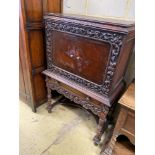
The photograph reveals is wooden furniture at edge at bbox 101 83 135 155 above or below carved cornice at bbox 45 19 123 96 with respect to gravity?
below

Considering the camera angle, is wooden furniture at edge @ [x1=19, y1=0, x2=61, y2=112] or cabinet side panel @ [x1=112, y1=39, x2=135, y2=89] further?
wooden furniture at edge @ [x1=19, y1=0, x2=61, y2=112]

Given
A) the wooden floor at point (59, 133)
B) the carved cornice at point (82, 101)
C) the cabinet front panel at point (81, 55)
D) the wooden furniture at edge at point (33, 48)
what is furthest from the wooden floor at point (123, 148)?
the wooden furniture at edge at point (33, 48)

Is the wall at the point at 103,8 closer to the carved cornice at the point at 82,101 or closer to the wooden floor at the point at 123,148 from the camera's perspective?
the carved cornice at the point at 82,101

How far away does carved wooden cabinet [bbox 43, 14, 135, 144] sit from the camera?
0.99 m

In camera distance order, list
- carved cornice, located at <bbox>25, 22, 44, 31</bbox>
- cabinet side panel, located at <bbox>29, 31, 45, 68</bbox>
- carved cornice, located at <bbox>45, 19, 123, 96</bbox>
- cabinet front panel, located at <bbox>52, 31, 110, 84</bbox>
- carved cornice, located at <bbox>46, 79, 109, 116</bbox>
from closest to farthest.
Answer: carved cornice, located at <bbox>45, 19, 123, 96</bbox>
cabinet front panel, located at <bbox>52, 31, 110, 84</bbox>
carved cornice, located at <bbox>46, 79, 109, 116</bbox>
carved cornice, located at <bbox>25, 22, 44, 31</bbox>
cabinet side panel, located at <bbox>29, 31, 45, 68</bbox>

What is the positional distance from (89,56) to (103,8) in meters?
0.57

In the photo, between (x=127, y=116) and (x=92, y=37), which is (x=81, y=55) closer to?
(x=92, y=37)

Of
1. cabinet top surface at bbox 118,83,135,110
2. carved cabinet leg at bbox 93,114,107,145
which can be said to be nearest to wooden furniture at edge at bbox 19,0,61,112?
carved cabinet leg at bbox 93,114,107,145

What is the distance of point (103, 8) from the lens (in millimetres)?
1380

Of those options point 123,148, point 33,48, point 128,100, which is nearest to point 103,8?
point 33,48

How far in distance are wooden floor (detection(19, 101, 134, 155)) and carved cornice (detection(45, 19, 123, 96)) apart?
636 mm

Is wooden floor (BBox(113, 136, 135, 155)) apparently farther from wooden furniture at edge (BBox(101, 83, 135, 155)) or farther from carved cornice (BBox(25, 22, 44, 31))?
carved cornice (BBox(25, 22, 44, 31))

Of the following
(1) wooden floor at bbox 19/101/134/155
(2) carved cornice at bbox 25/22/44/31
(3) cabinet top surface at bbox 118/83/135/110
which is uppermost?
(2) carved cornice at bbox 25/22/44/31

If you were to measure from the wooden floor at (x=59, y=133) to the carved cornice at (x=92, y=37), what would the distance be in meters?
0.64
